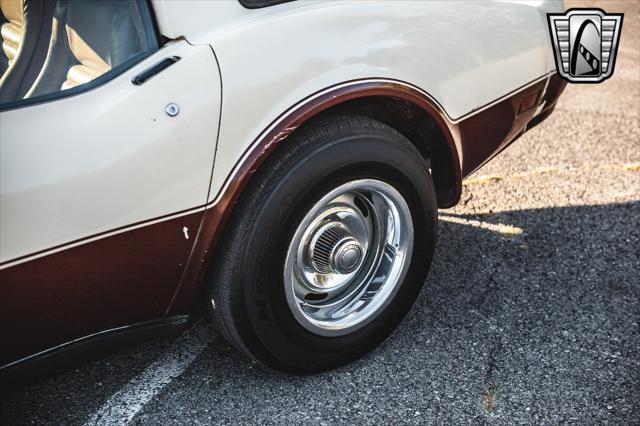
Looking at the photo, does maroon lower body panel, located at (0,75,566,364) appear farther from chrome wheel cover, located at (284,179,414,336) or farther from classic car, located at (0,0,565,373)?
chrome wheel cover, located at (284,179,414,336)

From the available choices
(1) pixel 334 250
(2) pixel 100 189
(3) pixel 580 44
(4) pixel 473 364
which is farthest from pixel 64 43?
(3) pixel 580 44

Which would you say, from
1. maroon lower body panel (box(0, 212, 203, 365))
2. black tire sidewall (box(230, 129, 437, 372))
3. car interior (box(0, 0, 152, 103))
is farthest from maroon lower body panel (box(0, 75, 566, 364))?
car interior (box(0, 0, 152, 103))

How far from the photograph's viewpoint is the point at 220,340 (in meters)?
2.60

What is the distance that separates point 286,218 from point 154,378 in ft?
2.61

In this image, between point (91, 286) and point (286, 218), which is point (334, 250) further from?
point (91, 286)

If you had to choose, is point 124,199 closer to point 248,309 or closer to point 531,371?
point 248,309

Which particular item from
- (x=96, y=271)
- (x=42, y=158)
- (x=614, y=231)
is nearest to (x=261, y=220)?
(x=96, y=271)

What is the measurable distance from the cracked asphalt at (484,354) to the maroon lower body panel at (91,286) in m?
0.22

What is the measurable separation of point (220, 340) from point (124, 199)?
950 millimetres

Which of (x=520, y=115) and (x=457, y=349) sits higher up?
(x=520, y=115)

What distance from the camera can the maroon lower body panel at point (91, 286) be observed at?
1743mm

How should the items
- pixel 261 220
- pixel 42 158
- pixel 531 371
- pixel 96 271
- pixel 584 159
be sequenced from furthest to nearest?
pixel 584 159, pixel 531 371, pixel 261 220, pixel 96 271, pixel 42 158

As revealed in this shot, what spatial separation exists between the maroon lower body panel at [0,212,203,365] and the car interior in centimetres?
42

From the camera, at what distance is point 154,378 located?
7.96 ft
